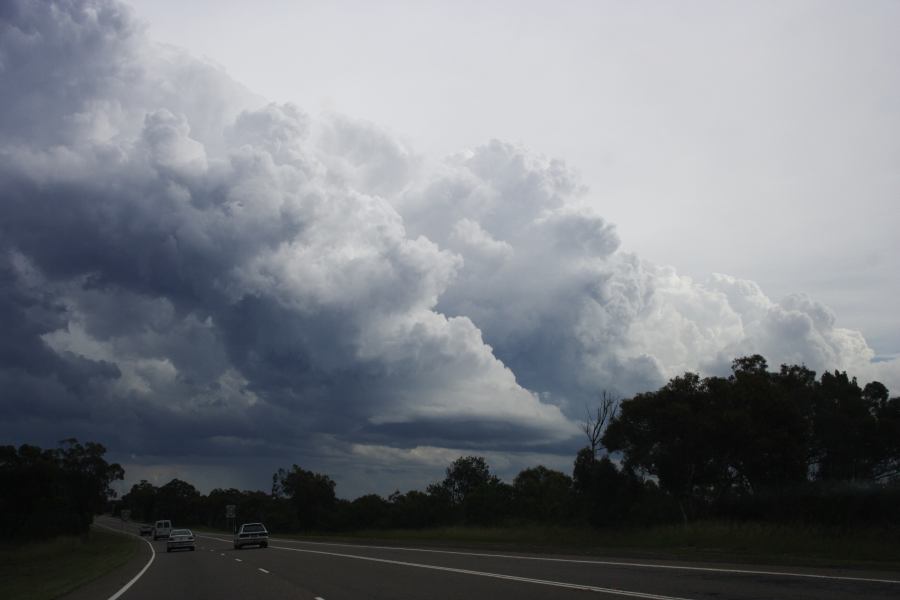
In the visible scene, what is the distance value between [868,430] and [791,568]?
37.7 metres

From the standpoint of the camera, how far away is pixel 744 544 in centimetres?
3038

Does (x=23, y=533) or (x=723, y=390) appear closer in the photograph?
(x=723, y=390)

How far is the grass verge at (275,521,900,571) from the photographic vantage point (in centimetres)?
2381

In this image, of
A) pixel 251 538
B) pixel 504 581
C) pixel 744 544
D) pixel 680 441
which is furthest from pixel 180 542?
pixel 504 581

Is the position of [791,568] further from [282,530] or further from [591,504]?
[282,530]

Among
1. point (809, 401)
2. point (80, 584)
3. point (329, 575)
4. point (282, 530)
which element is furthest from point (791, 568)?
point (282, 530)

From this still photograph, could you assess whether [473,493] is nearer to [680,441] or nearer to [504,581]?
[680,441]

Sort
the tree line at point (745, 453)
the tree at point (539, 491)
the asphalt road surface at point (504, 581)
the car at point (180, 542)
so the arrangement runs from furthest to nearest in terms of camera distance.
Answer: the tree at point (539, 491), the car at point (180, 542), the tree line at point (745, 453), the asphalt road surface at point (504, 581)

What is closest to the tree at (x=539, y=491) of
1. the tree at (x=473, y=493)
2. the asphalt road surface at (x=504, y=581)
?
the tree at (x=473, y=493)

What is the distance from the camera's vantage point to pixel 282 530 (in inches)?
5281

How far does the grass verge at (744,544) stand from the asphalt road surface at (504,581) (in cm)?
287

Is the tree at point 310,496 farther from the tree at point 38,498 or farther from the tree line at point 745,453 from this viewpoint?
the tree line at point 745,453

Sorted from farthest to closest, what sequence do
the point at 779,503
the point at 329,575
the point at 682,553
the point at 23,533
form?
the point at 23,533, the point at 779,503, the point at 682,553, the point at 329,575

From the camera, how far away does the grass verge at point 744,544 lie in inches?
938
